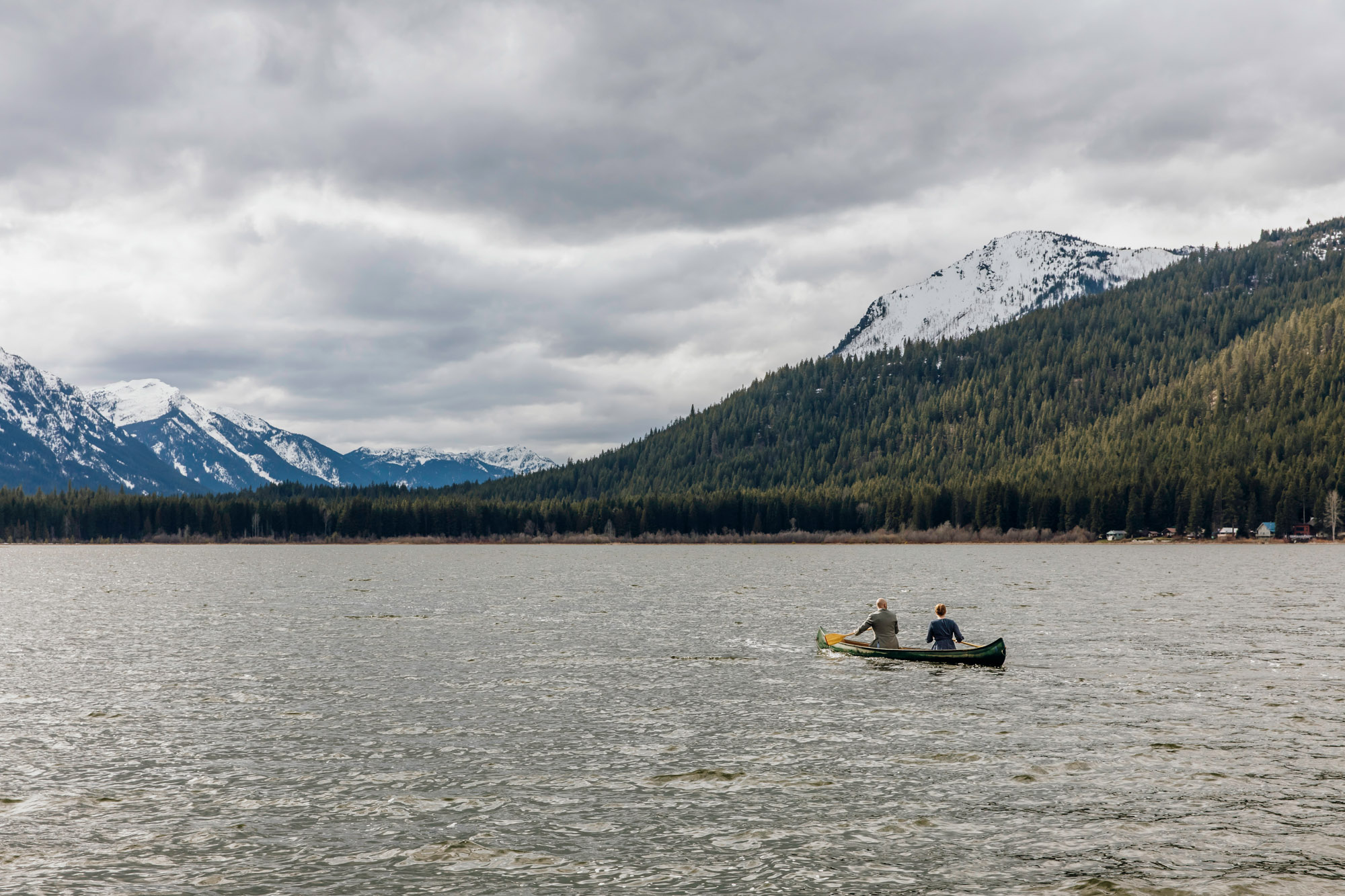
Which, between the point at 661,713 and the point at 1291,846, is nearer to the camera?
the point at 1291,846

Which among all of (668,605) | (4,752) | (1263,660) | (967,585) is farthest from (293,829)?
(967,585)

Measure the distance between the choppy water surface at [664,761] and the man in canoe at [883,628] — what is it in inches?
90.1

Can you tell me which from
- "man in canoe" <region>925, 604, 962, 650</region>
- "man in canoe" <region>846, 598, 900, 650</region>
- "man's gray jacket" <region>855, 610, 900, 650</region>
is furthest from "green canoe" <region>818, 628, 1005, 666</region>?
"man's gray jacket" <region>855, 610, 900, 650</region>

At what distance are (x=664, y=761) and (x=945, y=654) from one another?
77.8ft

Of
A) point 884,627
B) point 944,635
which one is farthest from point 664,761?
point 884,627

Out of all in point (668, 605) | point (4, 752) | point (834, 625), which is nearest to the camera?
point (4, 752)

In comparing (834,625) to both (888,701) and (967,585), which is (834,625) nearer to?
(888,701)

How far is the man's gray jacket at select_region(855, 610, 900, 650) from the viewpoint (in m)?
52.2

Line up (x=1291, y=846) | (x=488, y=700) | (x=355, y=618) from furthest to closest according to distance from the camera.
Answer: (x=355, y=618) → (x=488, y=700) → (x=1291, y=846)

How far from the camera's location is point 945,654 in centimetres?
4959

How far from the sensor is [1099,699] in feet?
131

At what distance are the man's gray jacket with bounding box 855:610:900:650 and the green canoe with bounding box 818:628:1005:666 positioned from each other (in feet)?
2.51

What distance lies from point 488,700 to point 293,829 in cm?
1748

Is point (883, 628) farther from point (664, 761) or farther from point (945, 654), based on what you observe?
point (664, 761)
